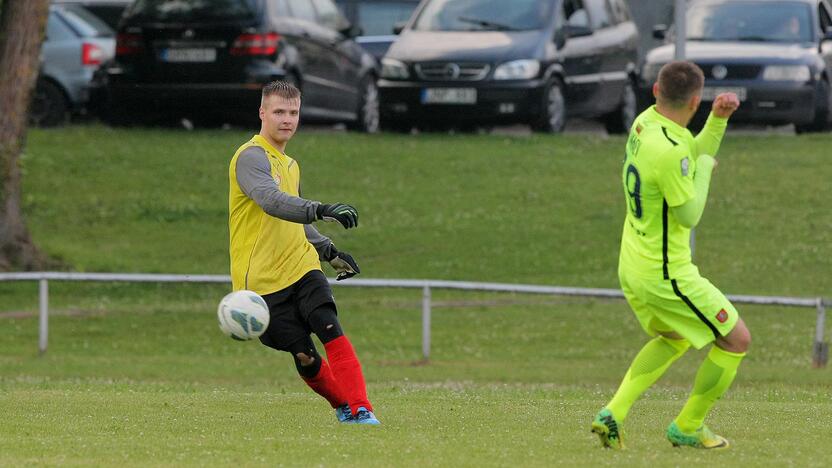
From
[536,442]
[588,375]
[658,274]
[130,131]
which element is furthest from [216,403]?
[130,131]

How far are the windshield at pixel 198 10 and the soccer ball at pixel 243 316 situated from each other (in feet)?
50.2

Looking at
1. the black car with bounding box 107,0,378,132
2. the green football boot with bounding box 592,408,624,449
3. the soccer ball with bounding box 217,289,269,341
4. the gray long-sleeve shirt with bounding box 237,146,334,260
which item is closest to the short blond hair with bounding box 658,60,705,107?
the green football boot with bounding box 592,408,624,449

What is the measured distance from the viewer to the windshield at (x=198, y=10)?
2392 centimetres

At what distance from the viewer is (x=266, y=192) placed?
28.8ft

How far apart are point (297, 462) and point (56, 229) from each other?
44.9 ft

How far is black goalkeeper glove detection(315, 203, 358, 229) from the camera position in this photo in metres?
8.36

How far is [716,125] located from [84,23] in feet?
66.3

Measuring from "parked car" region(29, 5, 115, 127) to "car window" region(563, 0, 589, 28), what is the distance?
6585 millimetres

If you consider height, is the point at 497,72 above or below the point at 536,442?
below

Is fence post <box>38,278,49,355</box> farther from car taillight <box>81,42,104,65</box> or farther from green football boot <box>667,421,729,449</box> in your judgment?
car taillight <box>81,42,104,65</box>

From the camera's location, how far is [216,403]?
34.8ft

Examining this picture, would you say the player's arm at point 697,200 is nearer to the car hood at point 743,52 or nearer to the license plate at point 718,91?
the license plate at point 718,91

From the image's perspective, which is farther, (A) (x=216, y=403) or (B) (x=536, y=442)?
(A) (x=216, y=403)

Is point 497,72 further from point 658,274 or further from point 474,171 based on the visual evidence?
point 658,274
